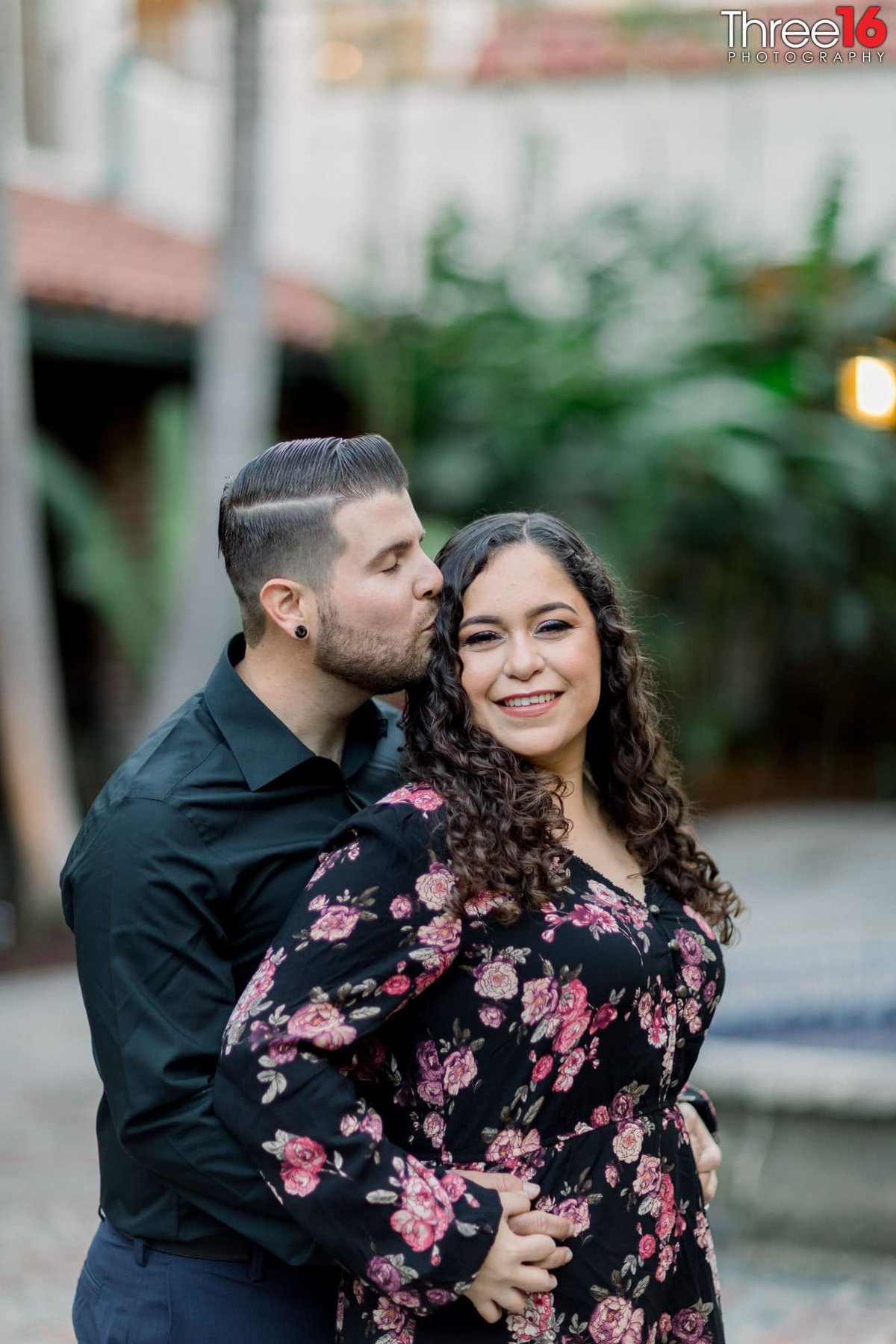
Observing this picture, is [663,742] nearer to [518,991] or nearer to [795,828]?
[518,991]

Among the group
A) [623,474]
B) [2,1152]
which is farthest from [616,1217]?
[623,474]

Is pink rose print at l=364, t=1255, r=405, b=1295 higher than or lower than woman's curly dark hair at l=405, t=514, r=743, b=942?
lower

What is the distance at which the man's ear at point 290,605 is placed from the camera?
2.39 meters

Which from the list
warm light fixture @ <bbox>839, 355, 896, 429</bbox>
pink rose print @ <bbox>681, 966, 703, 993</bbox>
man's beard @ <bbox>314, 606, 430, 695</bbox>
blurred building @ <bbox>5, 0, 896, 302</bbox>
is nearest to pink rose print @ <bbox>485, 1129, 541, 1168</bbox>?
pink rose print @ <bbox>681, 966, 703, 993</bbox>

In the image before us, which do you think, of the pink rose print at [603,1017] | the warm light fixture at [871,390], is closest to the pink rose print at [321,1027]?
the pink rose print at [603,1017]

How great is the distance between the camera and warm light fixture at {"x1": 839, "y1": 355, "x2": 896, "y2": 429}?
5.81m

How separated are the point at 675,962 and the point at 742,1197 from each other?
9.35 feet

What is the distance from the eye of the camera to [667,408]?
37.6ft

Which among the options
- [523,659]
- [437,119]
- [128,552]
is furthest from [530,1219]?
[437,119]

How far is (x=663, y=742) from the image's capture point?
2.65 m

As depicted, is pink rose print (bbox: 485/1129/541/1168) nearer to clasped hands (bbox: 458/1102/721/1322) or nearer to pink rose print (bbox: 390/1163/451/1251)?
clasped hands (bbox: 458/1102/721/1322)

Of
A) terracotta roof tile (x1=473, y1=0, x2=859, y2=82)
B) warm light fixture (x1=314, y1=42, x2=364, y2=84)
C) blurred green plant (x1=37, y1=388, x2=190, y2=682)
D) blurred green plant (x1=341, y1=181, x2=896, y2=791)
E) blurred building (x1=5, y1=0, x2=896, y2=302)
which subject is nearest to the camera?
blurred green plant (x1=37, y1=388, x2=190, y2=682)

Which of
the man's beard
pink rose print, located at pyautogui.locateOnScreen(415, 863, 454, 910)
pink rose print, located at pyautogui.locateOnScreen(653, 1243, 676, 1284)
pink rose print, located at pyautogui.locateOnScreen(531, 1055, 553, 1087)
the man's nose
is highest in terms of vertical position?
the man's nose

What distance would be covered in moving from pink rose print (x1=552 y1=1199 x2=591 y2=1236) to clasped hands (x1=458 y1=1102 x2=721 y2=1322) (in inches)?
0.6
